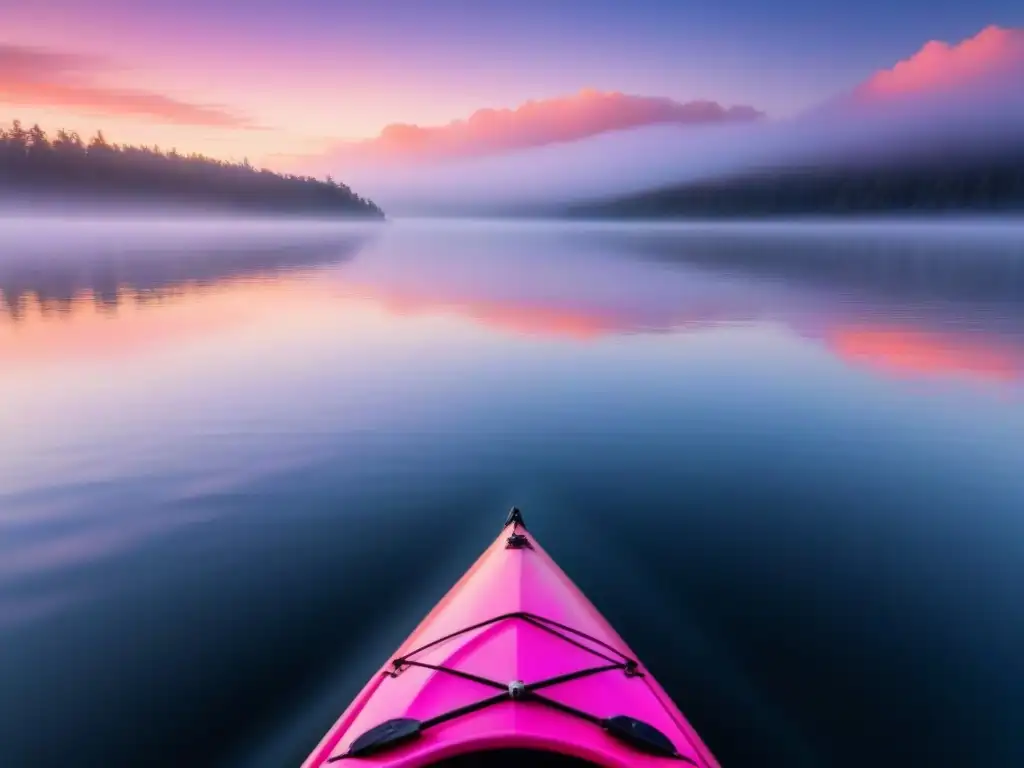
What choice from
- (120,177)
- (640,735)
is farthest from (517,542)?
(120,177)

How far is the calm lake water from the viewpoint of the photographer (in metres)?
4.61

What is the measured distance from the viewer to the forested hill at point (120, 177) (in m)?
118

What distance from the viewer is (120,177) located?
415ft

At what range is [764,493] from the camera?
Answer: 7891 mm

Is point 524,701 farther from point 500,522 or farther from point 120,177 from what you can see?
point 120,177

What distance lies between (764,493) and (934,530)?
1817mm

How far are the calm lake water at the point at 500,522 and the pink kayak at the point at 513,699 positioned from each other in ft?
3.39

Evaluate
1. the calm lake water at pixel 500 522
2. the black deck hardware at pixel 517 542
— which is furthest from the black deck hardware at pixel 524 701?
the black deck hardware at pixel 517 542

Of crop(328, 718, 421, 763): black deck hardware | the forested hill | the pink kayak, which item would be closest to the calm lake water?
the pink kayak

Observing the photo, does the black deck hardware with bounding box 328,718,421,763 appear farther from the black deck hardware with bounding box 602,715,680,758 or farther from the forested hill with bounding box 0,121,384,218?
the forested hill with bounding box 0,121,384,218

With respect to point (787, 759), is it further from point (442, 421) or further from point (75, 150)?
point (75, 150)

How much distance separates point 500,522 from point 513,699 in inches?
167

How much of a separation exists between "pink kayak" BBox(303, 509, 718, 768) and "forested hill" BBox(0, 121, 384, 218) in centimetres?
15019

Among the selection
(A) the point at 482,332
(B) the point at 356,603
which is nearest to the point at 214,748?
(B) the point at 356,603
